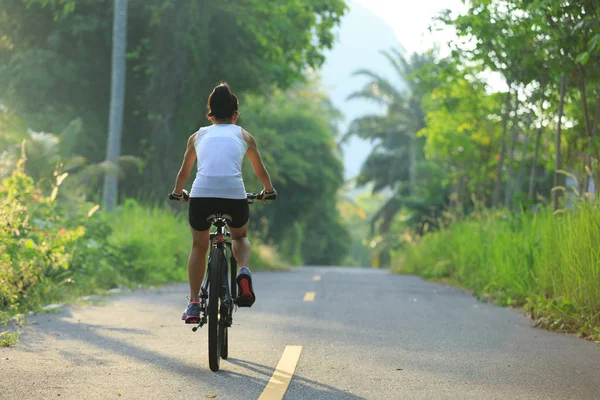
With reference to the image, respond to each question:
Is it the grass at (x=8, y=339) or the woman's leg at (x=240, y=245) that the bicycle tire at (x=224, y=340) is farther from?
the grass at (x=8, y=339)

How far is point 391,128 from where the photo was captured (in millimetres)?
59812

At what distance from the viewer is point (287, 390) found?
633cm

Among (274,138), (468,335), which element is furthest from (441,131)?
(468,335)

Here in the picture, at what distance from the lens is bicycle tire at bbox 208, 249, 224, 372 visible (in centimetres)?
688

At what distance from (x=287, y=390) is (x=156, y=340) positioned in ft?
9.12

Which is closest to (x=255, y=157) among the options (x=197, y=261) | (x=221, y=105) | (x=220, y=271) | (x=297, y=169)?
(x=221, y=105)

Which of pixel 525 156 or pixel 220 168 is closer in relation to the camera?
pixel 220 168

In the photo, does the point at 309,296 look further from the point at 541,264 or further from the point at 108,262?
the point at 541,264

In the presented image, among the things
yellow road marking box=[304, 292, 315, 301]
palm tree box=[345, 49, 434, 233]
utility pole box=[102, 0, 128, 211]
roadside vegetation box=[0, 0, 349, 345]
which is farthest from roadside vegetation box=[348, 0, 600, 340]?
palm tree box=[345, 49, 434, 233]

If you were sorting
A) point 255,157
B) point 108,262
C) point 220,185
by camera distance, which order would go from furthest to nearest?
point 108,262 → point 255,157 → point 220,185

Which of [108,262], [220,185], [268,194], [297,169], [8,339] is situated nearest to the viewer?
[220,185]

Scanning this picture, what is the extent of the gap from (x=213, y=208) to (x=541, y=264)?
5.83 m

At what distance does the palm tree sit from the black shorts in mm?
49867

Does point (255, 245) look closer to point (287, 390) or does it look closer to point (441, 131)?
point (441, 131)
